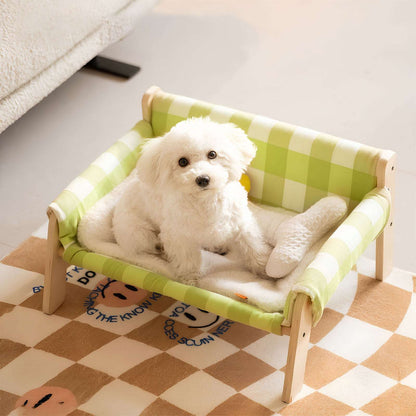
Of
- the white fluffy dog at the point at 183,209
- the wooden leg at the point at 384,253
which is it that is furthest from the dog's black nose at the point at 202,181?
the wooden leg at the point at 384,253

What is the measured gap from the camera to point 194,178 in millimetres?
1736

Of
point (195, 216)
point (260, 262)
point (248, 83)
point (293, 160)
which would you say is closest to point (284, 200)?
point (293, 160)

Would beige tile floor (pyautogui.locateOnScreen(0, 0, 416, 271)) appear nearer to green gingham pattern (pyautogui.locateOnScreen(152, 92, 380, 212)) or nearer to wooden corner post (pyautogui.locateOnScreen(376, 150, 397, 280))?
wooden corner post (pyautogui.locateOnScreen(376, 150, 397, 280))

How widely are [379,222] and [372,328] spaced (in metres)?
0.33

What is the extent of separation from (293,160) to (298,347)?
629 millimetres

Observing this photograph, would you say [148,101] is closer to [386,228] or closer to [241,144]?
[241,144]

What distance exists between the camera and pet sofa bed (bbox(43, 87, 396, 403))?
175 cm

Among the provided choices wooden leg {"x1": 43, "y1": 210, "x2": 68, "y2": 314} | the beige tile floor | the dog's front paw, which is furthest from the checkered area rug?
the beige tile floor

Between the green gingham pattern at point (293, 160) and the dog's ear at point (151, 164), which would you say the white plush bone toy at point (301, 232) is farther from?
the dog's ear at point (151, 164)

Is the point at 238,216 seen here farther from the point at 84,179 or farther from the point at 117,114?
the point at 117,114

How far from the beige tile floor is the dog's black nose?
32.0 inches

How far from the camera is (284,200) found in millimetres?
2203

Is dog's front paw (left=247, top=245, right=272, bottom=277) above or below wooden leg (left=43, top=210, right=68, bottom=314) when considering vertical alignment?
above

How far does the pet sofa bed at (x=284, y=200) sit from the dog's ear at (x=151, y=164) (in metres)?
0.26
